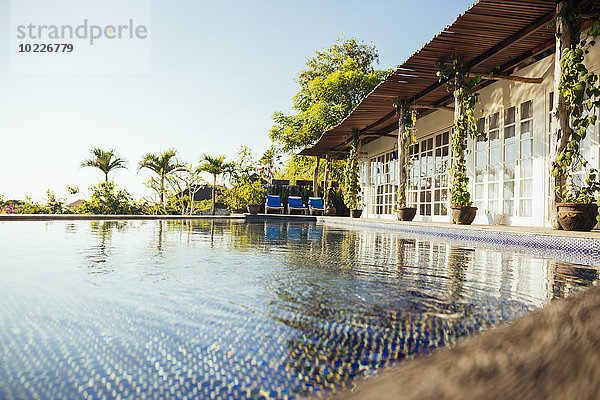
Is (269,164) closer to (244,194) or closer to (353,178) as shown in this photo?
(244,194)

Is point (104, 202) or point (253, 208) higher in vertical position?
point (104, 202)

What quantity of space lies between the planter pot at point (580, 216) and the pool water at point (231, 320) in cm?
206

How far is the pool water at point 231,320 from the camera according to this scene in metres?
0.84

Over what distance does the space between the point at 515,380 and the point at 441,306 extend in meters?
0.97

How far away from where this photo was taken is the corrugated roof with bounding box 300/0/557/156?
17.0 ft

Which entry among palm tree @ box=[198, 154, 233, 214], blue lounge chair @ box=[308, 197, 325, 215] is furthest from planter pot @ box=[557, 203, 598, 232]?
palm tree @ box=[198, 154, 233, 214]

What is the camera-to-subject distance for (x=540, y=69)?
6.59 metres

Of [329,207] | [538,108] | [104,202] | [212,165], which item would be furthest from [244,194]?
[538,108]

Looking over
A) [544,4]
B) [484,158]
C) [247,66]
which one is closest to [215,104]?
[247,66]

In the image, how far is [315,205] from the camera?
1623cm

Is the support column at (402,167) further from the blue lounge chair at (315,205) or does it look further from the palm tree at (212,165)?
the palm tree at (212,165)

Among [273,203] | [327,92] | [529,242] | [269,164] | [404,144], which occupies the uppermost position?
[327,92]

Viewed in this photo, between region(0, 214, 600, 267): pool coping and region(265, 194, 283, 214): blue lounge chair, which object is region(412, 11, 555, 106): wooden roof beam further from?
region(265, 194, 283, 214): blue lounge chair

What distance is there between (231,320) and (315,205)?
14.9 meters
